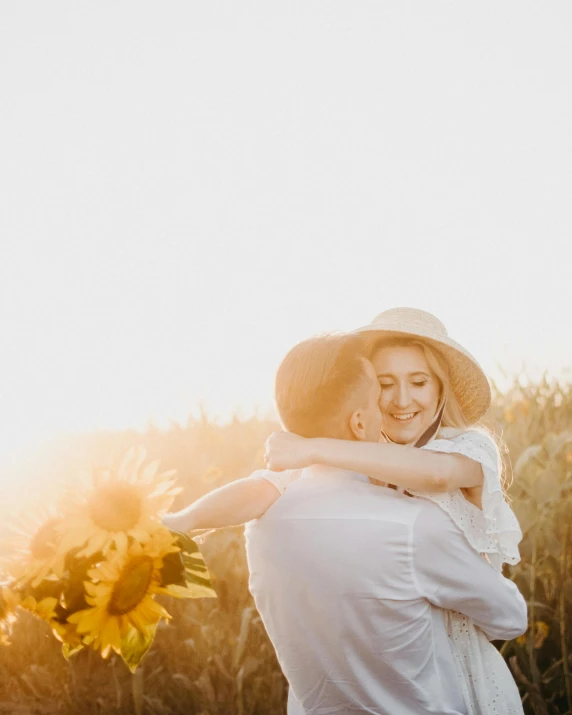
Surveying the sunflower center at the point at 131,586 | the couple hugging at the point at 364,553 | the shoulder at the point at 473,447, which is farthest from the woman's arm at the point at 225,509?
the shoulder at the point at 473,447

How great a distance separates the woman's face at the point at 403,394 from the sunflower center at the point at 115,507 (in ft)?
3.61

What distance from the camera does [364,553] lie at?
164cm

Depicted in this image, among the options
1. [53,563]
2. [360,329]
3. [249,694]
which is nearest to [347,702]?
[53,563]

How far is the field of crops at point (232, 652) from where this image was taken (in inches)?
142

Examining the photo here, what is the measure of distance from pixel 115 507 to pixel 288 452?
456 mm

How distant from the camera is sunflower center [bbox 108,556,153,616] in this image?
4.76 feet

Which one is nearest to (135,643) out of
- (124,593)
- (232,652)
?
(124,593)

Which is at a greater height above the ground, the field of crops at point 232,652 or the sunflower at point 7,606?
the sunflower at point 7,606

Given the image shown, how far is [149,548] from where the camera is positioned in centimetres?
148

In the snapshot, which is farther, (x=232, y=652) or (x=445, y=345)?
(x=232, y=652)

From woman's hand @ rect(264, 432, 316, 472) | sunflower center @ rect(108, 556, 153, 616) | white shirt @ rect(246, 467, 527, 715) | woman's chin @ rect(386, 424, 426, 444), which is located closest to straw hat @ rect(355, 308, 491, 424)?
woman's chin @ rect(386, 424, 426, 444)

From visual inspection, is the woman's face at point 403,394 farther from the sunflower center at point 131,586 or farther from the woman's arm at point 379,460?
the sunflower center at point 131,586

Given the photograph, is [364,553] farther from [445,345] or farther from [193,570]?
[445,345]

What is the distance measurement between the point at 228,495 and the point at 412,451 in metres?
0.49
